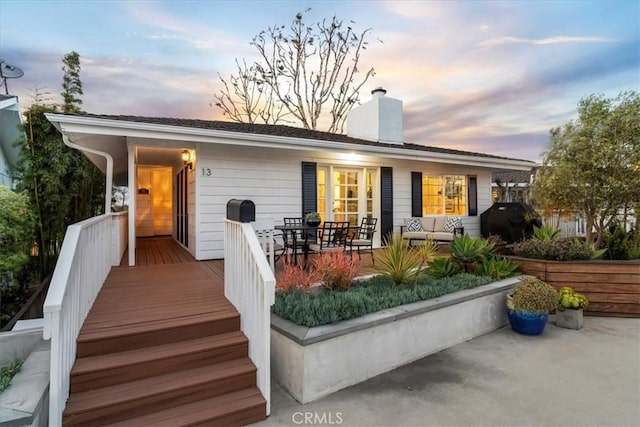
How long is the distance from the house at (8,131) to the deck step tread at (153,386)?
25.7ft

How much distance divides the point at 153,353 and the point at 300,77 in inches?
620

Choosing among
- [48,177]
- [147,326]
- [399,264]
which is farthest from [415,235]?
[48,177]

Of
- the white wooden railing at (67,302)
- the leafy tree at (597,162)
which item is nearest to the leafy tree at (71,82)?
the white wooden railing at (67,302)

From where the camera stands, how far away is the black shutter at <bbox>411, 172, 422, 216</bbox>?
8094mm

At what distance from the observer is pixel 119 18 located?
706 centimetres

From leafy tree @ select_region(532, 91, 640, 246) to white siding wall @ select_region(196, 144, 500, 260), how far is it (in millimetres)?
3328

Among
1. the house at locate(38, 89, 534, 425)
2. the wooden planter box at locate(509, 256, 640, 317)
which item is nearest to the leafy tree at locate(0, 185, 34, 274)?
the house at locate(38, 89, 534, 425)

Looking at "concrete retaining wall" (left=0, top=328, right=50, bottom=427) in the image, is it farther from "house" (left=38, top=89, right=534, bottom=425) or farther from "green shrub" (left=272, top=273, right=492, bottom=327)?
"green shrub" (left=272, top=273, right=492, bottom=327)

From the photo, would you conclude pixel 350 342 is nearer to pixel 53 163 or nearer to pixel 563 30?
pixel 53 163

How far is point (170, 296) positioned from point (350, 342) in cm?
196

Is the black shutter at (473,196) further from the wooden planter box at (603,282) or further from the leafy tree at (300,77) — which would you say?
the leafy tree at (300,77)

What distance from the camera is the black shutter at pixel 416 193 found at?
809 cm

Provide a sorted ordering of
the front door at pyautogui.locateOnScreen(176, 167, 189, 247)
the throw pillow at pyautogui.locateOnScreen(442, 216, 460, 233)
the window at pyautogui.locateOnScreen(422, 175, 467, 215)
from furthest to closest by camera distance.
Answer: the window at pyautogui.locateOnScreen(422, 175, 467, 215), the throw pillow at pyautogui.locateOnScreen(442, 216, 460, 233), the front door at pyautogui.locateOnScreen(176, 167, 189, 247)

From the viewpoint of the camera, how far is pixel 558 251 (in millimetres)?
4773
